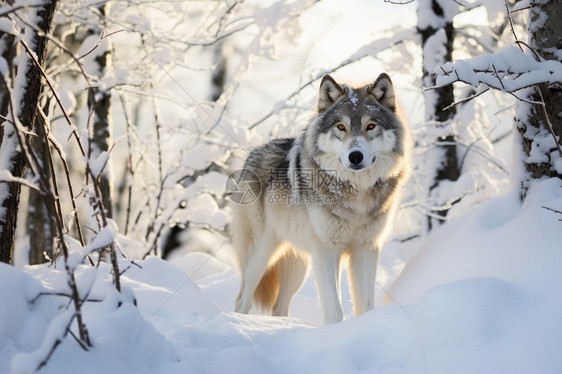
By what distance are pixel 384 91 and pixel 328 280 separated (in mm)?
1605

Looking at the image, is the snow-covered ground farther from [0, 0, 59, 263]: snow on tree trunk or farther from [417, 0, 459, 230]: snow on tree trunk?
[417, 0, 459, 230]: snow on tree trunk

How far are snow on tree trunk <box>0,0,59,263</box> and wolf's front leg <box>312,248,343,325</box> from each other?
2170 millimetres

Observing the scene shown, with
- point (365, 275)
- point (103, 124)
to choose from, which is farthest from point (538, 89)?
point (103, 124)

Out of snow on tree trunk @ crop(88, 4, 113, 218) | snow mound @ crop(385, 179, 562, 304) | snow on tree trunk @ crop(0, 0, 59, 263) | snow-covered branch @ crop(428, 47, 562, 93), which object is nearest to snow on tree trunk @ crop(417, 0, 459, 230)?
snow mound @ crop(385, 179, 562, 304)

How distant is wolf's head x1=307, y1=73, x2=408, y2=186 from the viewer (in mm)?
3732

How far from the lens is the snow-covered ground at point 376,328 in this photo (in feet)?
6.09

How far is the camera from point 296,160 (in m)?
4.30

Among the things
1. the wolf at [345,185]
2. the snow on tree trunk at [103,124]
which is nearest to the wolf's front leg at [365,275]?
the wolf at [345,185]

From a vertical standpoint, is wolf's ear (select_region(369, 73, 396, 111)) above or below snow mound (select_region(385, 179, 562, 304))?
above

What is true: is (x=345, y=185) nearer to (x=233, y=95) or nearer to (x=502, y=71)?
(x=502, y=71)

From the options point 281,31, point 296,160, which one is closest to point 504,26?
point 281,31

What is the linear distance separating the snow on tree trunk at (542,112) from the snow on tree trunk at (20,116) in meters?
2.99

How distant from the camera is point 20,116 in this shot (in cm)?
296

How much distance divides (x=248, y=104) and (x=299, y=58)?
2.07m
